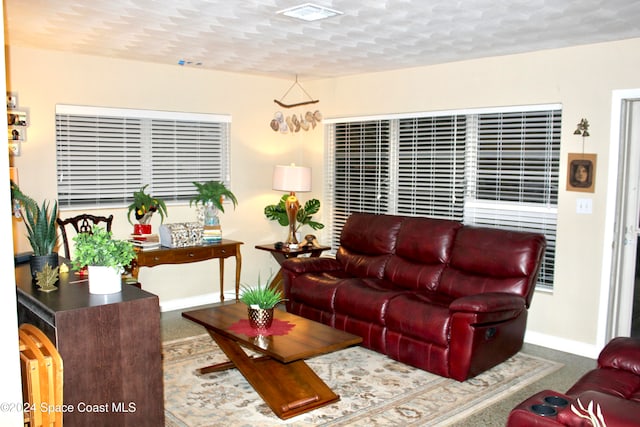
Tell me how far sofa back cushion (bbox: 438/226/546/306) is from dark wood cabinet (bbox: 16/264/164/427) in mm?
2618

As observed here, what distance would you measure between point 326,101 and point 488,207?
2.25m

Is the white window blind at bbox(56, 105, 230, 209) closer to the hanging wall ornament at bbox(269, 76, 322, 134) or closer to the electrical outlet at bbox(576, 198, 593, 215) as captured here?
the hanging wall ornament at bbox(269, 76, 322, 134)

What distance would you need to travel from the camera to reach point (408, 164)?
5.82 meters

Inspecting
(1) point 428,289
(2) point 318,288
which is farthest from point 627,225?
(2) point 318,288

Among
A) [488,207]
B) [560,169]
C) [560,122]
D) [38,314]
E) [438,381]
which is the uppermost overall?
[560,122]

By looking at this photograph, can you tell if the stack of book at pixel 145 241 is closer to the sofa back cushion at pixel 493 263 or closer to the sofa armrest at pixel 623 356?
the sofa back cushion at pixel 493 263

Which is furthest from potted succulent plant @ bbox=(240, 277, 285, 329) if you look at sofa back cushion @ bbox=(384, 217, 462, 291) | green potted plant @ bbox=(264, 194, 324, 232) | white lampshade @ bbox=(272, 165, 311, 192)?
green potted plant @ bbox=(264, 194, 324, 232)

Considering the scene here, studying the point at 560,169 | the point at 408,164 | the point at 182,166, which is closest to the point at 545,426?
the point at 560,169

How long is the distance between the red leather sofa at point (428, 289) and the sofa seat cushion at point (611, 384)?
0.96 m

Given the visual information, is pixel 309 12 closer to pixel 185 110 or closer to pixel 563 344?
pixel 185 110

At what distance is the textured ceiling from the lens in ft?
11.2

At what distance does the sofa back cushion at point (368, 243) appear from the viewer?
5168 mm

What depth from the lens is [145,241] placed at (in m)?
5.23

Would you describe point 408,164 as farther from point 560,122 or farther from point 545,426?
point 545,426
